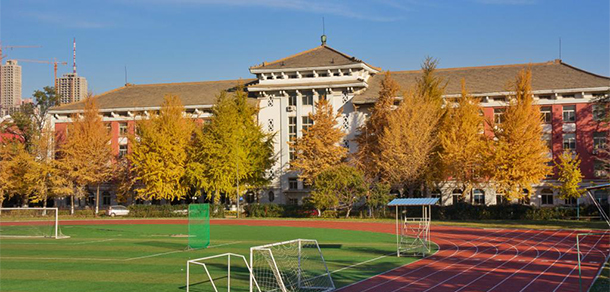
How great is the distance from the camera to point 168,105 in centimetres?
6041

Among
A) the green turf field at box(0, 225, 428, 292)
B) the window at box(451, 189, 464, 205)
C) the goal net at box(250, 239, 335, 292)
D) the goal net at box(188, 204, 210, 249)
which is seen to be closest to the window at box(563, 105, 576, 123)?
the window at box(451, 189, 464, 205)

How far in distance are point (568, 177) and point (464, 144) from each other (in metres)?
8.83

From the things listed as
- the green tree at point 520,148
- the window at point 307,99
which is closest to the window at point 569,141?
the green tree at point 520,148

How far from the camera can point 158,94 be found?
71.7 meters

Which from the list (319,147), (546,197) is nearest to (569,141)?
(546,197)

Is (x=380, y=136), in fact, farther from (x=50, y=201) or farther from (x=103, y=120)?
(x=50, y=201)

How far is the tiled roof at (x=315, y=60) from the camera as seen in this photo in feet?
208

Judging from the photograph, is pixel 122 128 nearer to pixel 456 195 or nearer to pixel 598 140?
pixel 456 195

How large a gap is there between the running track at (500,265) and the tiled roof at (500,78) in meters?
23.8

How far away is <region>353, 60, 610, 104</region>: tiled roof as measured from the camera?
5534 centimetres

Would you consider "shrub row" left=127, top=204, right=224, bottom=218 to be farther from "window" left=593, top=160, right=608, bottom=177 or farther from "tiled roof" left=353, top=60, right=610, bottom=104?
"window" left=593, top=160, right=608, bottom=177

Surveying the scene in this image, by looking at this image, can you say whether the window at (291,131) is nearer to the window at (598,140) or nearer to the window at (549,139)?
the window at (549,139)

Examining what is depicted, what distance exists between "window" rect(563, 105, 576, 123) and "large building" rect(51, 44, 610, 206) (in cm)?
9

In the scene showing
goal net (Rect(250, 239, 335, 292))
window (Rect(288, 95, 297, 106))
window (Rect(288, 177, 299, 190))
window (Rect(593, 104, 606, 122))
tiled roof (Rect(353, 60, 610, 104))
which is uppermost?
tiled roof (Rect(353, 60, 610, 104))
